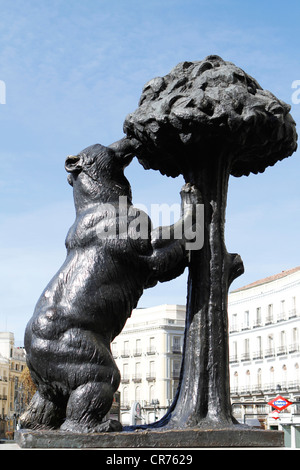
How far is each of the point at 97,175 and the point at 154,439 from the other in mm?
1862

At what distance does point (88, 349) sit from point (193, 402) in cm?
87

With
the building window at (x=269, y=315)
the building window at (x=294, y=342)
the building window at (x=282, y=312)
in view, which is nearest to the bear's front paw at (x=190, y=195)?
the building window at (x=294, y=342)

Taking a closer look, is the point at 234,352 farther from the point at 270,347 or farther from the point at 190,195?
the point at 190,195

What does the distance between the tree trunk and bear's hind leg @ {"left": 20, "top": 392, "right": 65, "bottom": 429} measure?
2.46 feet

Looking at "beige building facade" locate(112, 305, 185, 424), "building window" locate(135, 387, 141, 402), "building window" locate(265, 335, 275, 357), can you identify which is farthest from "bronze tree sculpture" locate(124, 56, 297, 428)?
"building window" locate(135, 387, 141, 402)

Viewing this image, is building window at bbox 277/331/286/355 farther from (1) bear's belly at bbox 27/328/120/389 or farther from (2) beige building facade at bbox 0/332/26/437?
(1) bear's belly at bbox 27/328/120/389

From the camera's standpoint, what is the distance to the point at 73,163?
16.6 feet

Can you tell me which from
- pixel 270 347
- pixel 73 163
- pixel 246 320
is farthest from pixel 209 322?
pixel 246 320

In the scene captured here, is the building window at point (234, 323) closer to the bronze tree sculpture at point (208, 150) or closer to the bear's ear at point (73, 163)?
the bronze tree sculpture at point (208, 150)

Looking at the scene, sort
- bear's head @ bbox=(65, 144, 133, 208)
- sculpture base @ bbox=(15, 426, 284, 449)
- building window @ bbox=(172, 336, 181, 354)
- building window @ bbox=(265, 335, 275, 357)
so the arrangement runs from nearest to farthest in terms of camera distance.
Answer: sculpture base @ bbox=(15, 426, 284, 449) → bear's head @ bbox=(65, 144, 133, 208) → building window @ bbox=(265, 335, 275, 357) → building window @ bbox=(172, 336, 181, 354)

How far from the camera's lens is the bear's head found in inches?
194

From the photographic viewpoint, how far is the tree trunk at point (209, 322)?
15.4 ft

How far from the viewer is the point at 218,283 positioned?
4992 mm

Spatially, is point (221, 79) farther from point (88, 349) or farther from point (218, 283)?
point (88, 349)
